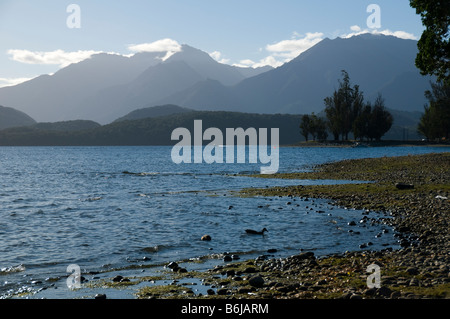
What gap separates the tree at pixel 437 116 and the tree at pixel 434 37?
4104 inches

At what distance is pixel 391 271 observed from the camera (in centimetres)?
1570

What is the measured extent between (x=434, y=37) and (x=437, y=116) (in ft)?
441

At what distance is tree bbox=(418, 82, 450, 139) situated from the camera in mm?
155625

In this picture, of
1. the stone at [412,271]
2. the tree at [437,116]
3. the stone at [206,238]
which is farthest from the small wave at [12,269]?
the tree at [437,116]

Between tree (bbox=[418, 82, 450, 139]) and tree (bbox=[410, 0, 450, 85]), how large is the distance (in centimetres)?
10423

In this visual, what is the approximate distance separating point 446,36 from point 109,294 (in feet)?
158

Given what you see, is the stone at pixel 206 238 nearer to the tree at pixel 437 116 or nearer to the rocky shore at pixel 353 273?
the rocky shore at pixel 353 273

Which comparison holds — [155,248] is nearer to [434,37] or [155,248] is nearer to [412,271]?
[412,271]

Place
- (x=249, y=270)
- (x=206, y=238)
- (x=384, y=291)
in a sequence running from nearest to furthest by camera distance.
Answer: (x=384, y=291) < (x=249, y=270) < (x=206, y=238)

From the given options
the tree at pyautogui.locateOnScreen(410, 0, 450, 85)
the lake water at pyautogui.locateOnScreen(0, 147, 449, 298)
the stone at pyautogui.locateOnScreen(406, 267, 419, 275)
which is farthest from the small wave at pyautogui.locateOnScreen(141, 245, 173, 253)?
the tree at pyautogui.locateOnScreen(410, 0, 450, 85)

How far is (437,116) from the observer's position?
556 ft

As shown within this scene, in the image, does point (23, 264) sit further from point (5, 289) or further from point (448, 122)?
point (448, 122)

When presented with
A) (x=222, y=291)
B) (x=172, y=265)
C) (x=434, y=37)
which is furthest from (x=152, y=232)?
(x=434, y=37)

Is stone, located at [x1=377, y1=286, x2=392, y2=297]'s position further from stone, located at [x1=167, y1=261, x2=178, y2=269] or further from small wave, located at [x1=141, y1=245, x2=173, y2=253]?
small wave, located at [x1=141, y1=245, x2=173, y2=253]
